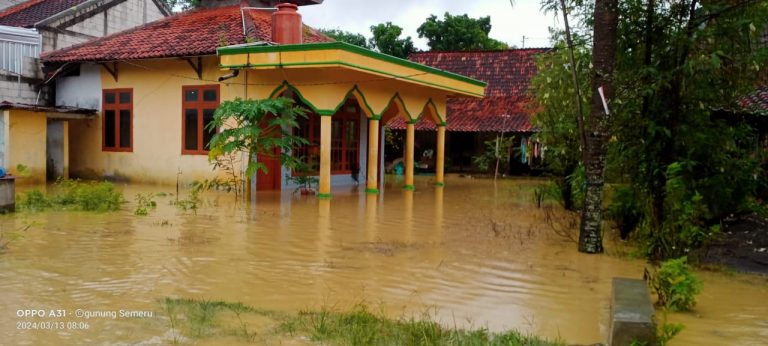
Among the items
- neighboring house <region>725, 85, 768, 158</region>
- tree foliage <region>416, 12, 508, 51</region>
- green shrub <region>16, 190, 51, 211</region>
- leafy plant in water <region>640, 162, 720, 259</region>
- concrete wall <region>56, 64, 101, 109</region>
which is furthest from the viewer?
tree foliage <region>416, 12, 508, 51</region>

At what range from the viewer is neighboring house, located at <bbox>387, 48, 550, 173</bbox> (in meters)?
24.8

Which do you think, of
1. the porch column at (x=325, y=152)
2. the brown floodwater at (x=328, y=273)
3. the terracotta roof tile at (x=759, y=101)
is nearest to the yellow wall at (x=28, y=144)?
the brown floodwater at (x=328, y=273)

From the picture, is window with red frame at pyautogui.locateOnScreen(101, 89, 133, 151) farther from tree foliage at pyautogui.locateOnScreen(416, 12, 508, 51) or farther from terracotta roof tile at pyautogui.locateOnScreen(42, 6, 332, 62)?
tree foliage at pyautogui.locateOnScreen(416, 12, 508, 51)

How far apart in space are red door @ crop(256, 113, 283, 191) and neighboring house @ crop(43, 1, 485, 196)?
3 cm

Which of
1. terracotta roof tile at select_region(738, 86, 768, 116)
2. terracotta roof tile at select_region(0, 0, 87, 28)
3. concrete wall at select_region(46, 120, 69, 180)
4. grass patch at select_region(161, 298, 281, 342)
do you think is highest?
terracotta roof tile at select_region(0, 0, 87, 28)

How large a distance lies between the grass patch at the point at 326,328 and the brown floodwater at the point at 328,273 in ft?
0.75

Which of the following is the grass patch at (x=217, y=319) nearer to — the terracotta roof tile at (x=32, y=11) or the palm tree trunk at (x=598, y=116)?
the palm tree trunk at (x=598, y=116)

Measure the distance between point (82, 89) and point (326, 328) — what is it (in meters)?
15.3

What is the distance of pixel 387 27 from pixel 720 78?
92.8 ft

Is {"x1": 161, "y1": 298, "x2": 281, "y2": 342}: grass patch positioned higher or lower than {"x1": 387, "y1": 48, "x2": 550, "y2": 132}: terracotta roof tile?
lower

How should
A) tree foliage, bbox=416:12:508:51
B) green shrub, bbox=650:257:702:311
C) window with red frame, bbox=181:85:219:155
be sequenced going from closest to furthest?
1. green shrub, bbox=650:257:702:311
2. window with red frame, bbox=181:85:219:155
3. tree foliage, bbox=416:12:508:51

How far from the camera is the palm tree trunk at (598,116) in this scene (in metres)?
8.34

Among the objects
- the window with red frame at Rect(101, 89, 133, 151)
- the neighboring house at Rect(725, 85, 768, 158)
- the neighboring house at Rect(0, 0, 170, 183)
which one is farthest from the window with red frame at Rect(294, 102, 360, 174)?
the neighboring house at Rect(725, 85, 768, 158)

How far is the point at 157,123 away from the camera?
16516 mm
